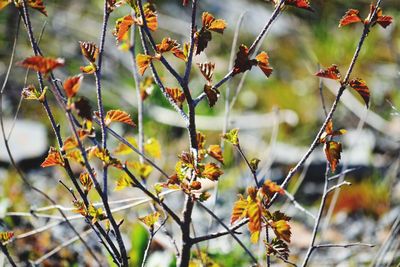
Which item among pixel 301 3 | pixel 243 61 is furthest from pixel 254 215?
pixel 301 3

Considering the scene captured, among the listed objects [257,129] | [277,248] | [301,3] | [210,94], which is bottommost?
[257,129]

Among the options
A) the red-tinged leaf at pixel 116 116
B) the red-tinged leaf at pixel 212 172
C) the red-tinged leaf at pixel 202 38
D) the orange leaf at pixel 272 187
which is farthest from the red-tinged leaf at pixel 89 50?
the orange leaf at pixel 272 187

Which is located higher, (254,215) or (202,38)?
(202,38)

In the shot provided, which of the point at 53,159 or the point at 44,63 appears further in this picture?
the point at 53,159

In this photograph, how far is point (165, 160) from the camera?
313 centimetres

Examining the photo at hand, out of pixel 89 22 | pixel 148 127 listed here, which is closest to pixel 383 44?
pixel 148 127

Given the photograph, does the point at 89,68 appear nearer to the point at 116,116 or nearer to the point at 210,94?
the point at 116,116

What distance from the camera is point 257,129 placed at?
349cm

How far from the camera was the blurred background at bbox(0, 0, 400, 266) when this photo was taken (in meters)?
2.18

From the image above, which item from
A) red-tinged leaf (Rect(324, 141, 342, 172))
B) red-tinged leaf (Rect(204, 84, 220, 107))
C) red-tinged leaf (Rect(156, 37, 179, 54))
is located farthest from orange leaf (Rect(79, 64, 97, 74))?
red-tinged leaf (Rect(324, 141, 342, 172))

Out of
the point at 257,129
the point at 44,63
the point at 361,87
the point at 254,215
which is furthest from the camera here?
the point at 257,129

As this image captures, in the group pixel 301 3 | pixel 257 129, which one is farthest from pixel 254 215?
pixel 257 129

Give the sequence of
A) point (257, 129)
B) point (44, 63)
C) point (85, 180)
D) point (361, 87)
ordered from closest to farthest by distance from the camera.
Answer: point (44, 63)
point (361, 87)
point (85, 180)
point (257, 129)

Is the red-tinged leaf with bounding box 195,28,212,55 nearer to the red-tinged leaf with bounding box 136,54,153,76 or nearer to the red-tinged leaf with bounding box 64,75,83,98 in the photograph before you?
the red-tinged leaf with bounding box 136,54,153,76
